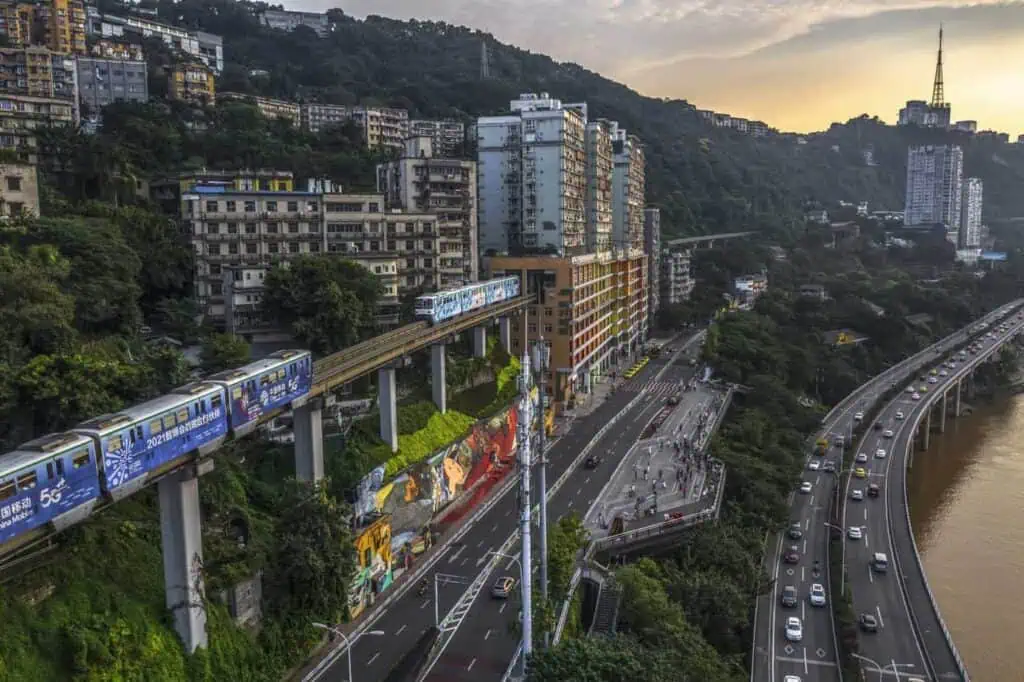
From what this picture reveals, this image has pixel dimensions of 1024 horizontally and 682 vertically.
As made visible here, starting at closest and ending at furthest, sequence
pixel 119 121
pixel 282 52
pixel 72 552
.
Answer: pixel 72 552, pixel 119 121, pixel 282 52

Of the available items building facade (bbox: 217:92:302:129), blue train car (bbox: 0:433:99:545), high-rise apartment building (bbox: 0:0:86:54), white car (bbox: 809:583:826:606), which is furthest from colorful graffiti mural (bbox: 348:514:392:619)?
high-rise apartment building (bbox: 0:0:86:54)

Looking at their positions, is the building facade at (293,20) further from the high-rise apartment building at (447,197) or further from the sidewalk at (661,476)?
the sidewalk at (661,476)

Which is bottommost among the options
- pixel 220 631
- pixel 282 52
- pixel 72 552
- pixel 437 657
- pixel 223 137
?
pixel 437 657

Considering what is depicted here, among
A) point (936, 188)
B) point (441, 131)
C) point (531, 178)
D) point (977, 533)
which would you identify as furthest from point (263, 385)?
point (936, 188)

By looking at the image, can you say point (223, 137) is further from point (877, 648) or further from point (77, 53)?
point (877, 648)

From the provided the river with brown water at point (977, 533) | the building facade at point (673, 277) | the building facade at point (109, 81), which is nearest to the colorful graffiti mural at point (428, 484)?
the river with brown water at point (977, 533)

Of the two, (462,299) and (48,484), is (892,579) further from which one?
(48,484)

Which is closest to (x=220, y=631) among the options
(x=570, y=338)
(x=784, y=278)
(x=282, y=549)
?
(x=282, y=549)
